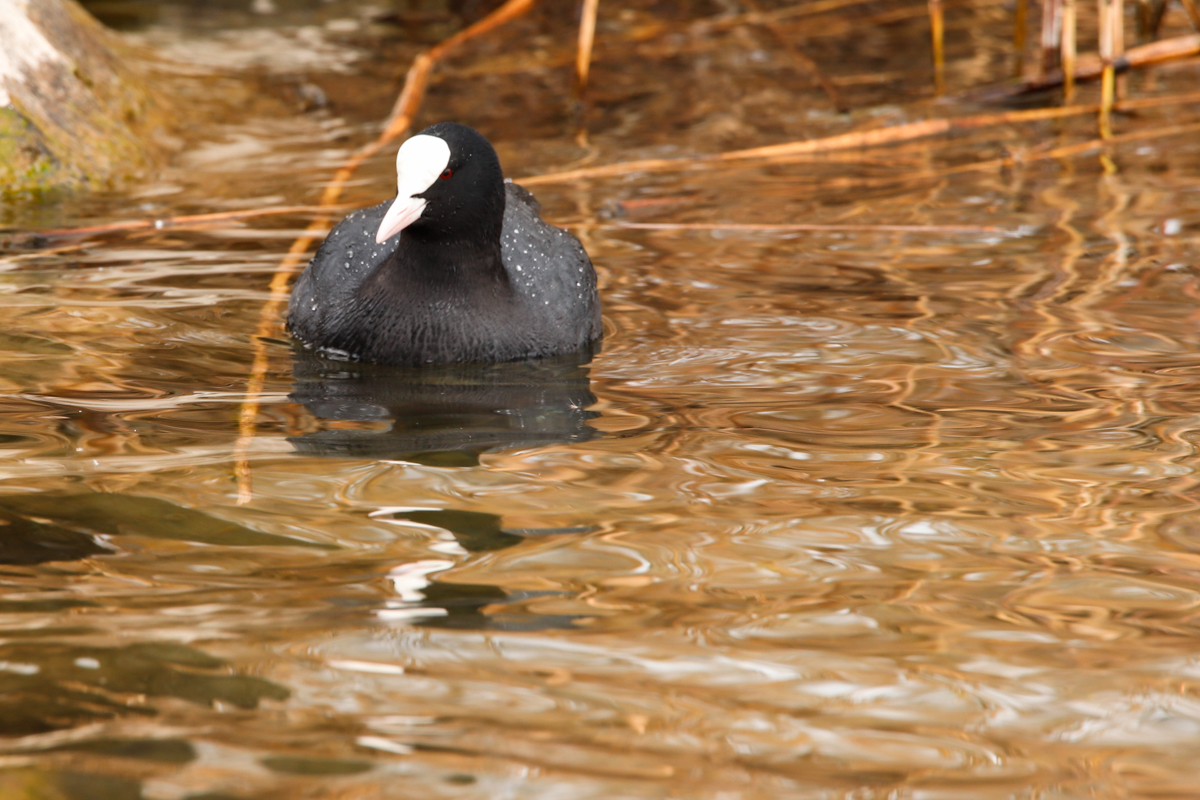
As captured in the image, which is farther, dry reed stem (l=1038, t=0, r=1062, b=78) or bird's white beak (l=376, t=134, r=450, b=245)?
dry reed stem (l=1038, t=0, r=1062, b=78)

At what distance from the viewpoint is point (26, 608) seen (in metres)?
2.53

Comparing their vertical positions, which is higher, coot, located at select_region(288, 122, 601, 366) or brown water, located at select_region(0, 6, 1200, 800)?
coot, located at select_region(288, 122, 601, 366)

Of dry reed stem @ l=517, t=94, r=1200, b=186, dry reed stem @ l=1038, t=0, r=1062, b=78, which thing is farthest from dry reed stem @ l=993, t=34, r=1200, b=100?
dry reed stem @ l=517, t=94, r=1200, b=186

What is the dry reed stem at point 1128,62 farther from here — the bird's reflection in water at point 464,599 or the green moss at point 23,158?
the bird's reflection in water at point 464,599

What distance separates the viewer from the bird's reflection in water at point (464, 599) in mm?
2551

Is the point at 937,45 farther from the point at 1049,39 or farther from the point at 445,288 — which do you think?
the point at 445,288

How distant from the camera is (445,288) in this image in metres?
4.52

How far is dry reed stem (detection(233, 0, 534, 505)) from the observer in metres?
3.51

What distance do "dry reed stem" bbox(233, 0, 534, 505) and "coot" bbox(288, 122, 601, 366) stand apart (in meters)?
0.23

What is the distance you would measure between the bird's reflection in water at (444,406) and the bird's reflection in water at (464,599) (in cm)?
52

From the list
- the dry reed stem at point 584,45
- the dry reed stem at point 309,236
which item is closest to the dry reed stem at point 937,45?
the dry reed stem at point 584,45

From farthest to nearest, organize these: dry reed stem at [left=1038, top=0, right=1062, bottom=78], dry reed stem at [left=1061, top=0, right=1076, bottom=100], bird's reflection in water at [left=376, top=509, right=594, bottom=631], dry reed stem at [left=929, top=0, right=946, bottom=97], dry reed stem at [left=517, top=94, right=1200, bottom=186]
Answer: dry reed stem at [left=929, top=0, right=946, bottom=97]
dry reed stem at [left=1038, top=0, right=1062, bottom=78]
dry reed stem at [left=1061, top=0, right=1076, bottom=100]
dry reed stem at [left=517, top=94, right=1200, bottom=186]
bird's reflection in water at [left=376, top=509, right=594, bottom=631]

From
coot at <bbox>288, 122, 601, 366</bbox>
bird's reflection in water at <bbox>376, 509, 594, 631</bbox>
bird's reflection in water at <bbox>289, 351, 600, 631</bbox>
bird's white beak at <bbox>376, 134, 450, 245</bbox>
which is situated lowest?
bird's reflection in water at <bbox>376, 509, 594, 631</bbox>

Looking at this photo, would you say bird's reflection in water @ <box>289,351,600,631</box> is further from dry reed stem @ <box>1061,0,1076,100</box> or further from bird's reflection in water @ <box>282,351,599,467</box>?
dry reed stem @ <box>1061,0,1076,100</box>
